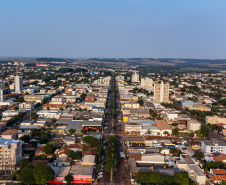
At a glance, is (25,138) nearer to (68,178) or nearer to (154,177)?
(68,178)

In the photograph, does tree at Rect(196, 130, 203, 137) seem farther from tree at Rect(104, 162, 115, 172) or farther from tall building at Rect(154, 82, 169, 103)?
tall building at Rect(154, 82, 169, 103)

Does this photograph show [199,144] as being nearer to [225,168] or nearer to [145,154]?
[225,168]

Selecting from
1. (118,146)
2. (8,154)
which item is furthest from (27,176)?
(118,146)

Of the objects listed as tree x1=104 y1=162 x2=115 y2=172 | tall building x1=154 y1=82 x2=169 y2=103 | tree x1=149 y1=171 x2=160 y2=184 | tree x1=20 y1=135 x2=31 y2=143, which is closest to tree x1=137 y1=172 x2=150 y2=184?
tree x1=149 y1=171 x2=160 y2=184

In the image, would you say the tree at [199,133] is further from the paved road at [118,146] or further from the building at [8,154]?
the building at [8,154]

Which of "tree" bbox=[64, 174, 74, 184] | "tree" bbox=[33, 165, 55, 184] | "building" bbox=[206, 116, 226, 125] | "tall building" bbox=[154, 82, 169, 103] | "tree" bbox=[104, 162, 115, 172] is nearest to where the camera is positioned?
"tree" bbox=[33, 165, 55, 184]
